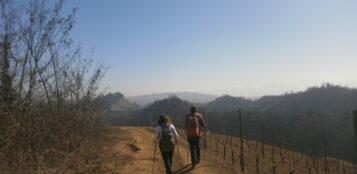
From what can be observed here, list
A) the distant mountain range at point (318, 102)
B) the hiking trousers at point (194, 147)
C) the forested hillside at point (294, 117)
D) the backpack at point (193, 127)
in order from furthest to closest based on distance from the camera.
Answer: the distant mountain range at point (318, 102) → the forested hillside at point (294, 117) → the hiking trousers at point (194, 147) → the backpack at point (193, 127)

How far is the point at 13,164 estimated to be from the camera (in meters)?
6.07

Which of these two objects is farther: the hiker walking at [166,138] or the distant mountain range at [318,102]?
the distant mountain range at [318,102]

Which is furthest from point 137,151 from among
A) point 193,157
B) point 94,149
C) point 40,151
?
point 40,151

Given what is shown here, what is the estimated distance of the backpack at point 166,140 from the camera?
674cm

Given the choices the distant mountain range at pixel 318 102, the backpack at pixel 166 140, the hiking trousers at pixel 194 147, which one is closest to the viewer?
the backpack at pixel 166 140

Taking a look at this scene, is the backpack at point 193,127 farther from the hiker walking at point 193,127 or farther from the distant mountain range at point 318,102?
the distant mountain range at point 318,102

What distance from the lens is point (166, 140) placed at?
675 cm

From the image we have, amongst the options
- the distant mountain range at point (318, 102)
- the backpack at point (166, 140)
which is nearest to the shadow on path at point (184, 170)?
the backpack at point (166, 140)

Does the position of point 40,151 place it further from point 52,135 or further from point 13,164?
point 13,164

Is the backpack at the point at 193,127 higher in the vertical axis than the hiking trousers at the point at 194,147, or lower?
higher

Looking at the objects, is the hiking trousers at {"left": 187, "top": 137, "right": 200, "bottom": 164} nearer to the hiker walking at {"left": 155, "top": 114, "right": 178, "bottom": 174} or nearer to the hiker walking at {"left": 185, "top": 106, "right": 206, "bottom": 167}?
the hiker walking at {"left": 185, "top": 106, "right": 206, "bottom": 167}

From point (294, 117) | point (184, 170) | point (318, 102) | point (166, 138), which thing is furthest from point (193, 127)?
point (318, 102)

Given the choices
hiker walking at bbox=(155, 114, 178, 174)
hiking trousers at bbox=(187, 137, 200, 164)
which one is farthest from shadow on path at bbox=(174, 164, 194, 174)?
hiker walking at bbox=(155, 114, 178, 174)

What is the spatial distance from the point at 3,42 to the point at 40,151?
3.15m
